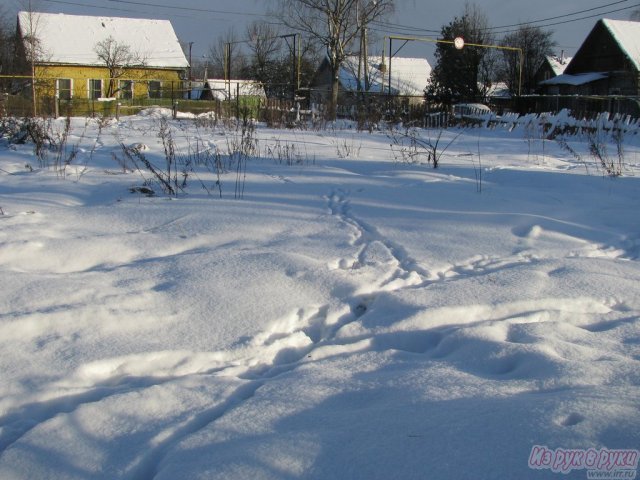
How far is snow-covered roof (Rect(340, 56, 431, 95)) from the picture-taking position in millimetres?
38750

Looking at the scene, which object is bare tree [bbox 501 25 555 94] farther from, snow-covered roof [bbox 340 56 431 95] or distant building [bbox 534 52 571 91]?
snow-covered roof [bbox 340 56 431 95]

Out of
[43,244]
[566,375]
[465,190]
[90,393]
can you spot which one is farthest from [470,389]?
[465,190]

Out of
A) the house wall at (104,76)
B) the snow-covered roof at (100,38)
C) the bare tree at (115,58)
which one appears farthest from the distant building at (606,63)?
the bare tree at (115,58)

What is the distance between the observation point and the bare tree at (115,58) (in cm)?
3662

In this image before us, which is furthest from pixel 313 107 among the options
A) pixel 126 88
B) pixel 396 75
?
pixel 396 75

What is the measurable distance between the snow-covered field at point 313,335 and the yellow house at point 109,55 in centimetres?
3364

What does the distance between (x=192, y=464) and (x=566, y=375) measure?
4.80 ft

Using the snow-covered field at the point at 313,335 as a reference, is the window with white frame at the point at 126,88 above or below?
above

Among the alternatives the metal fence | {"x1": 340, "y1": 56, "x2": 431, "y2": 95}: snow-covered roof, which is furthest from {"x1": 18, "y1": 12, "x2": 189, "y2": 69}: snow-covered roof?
{"x1": 340, "y1": 56, "x2": 431, "y2": 95}: snow-covered roof

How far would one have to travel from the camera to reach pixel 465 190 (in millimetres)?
6410

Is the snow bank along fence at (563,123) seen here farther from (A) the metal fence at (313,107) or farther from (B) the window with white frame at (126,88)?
(B) the window with white frame at (126,88)

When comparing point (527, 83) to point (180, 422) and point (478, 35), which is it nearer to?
point (478, 35)

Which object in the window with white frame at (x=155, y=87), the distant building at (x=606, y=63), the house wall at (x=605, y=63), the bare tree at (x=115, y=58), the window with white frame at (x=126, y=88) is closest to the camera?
the distant building at (x=606, y=63)

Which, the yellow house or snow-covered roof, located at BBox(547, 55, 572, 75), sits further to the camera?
snow-covered roof, located at BBox(547, 55, 572, 75)
